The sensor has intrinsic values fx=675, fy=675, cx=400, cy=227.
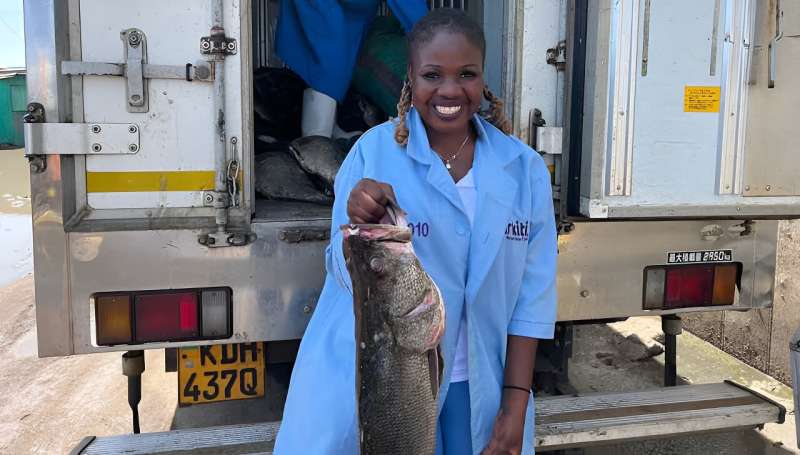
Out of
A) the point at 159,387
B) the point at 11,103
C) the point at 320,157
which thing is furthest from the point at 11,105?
the point at 320,157

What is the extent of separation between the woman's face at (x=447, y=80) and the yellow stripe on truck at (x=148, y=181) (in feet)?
3.02

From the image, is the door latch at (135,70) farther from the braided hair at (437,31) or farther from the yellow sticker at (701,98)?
the yellow sticker at (701,98)

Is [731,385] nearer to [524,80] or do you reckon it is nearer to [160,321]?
[524,80]

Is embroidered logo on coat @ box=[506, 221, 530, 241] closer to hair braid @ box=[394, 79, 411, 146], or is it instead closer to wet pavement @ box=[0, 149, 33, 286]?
hair braid @ box=[394, 79, 411, 146]

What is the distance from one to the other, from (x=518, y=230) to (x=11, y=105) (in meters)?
20.4

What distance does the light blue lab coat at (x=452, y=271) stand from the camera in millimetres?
1590

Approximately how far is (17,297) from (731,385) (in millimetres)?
6159

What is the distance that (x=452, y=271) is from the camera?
5.23 ft

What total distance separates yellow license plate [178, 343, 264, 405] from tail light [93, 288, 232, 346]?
0.30 m

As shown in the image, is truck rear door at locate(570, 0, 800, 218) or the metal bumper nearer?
the metal bumper

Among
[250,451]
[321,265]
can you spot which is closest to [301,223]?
[321,265]

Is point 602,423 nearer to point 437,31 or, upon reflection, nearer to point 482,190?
point 482,190

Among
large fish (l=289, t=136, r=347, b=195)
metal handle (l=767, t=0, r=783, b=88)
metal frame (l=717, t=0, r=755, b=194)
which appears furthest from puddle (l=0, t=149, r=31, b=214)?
metal handle (l=767, t=0, r=783, b=88)

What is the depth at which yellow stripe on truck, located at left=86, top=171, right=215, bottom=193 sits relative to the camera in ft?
7.21
